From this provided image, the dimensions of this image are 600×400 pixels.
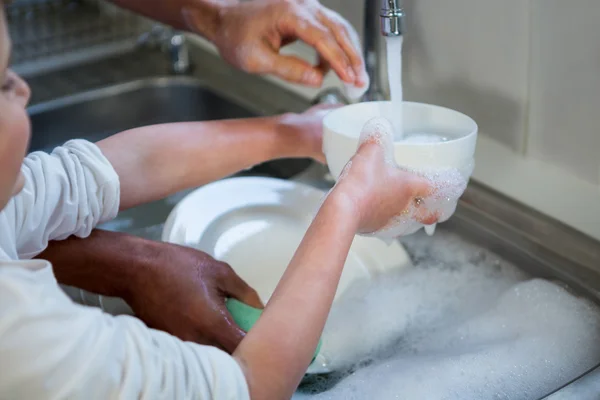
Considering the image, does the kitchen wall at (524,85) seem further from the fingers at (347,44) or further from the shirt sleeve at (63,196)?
the shirt sleeve at (63,196)

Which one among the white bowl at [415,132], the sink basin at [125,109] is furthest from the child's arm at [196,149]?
the sink basin at [125,109]

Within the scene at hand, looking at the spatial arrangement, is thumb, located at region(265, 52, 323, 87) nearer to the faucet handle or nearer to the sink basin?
the faucet handle

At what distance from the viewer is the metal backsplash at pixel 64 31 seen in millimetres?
1450

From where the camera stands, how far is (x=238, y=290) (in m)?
0.81

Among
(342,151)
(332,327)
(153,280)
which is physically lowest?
(332,327)

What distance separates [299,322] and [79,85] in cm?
92

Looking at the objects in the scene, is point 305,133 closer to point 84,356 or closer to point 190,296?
point 190,296

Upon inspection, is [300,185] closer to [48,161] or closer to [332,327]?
[332,327]

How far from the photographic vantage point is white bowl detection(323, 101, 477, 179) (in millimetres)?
721

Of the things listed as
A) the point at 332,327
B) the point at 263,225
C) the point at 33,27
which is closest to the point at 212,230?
the point at 263,225

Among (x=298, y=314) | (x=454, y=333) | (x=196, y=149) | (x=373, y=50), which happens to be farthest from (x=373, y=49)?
(x=298, y=314)

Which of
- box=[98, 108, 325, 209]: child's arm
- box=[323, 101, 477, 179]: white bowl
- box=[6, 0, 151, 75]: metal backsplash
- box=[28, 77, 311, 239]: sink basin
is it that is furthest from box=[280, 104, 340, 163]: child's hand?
box=[6, 0, 151, 75]: metal backsplash

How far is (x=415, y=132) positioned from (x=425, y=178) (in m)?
0.11

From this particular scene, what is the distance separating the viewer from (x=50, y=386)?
0.52m
